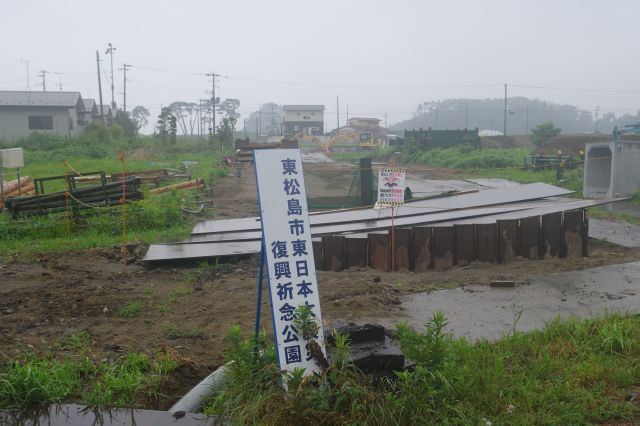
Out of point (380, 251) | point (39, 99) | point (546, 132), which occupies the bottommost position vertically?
point (380, 251)

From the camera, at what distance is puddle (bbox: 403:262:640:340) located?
6125 mm

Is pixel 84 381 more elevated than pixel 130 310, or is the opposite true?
pixel 84 381

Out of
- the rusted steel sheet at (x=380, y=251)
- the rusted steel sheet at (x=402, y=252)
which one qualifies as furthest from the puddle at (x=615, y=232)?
the rusted steel sheet at (x=380, y=251)

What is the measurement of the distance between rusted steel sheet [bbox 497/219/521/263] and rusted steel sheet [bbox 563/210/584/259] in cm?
98

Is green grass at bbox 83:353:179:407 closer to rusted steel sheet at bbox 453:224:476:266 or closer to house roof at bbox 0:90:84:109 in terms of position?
rusted steel sheet at bbox 453:224:476:266

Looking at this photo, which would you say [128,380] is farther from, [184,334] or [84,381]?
[184,334]

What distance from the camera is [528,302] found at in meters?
6.93

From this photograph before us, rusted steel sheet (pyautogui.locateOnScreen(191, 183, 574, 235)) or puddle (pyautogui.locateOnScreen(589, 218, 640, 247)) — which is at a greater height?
rusted steel sheet (pyautogui.locateOnScreen(191, 183, 574, 235))

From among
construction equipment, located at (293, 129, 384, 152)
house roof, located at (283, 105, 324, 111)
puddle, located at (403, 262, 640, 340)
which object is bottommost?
puddle, located at (403, 262, 640, 340)

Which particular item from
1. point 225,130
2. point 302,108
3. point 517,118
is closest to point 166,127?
point 225,130

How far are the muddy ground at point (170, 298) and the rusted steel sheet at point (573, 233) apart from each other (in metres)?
0.38

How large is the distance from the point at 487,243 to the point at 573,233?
179 centimetres

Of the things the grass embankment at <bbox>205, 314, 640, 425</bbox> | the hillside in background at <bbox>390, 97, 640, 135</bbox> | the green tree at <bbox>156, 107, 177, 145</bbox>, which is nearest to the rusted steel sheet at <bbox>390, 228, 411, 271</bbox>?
the grass embankment at <bbox>205, 314, 640, 425</bbox>

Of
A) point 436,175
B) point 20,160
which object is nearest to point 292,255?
point 20,160
